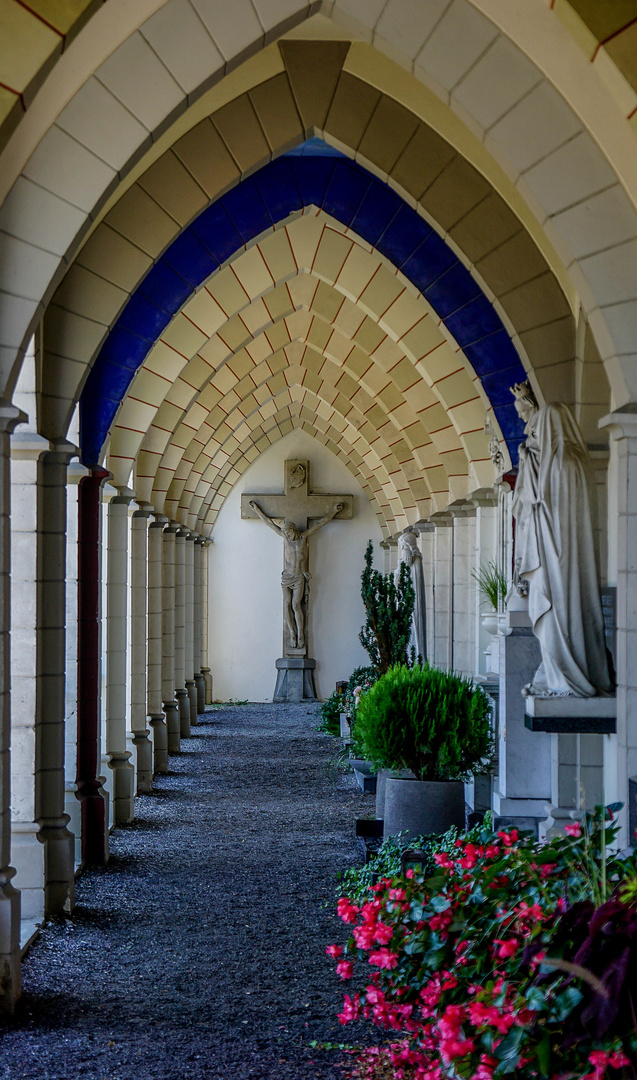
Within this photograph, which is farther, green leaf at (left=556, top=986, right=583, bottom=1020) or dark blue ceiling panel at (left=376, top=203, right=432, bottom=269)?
dark blue ceiling panel at (left=376, top=203, right=432, bottom=269)

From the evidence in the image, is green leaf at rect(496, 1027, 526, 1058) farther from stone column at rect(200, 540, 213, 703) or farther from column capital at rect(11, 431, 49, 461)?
stone column at rect(200, 540, 213, 703)

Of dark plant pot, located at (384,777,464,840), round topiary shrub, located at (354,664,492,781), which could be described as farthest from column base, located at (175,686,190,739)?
dark plant pot, located at (384,777,464,840)

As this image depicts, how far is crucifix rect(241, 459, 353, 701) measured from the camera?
60.2ft

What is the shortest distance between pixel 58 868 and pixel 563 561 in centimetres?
298

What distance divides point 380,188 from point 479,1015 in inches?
264

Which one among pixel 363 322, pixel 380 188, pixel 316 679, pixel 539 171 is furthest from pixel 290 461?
pixel 539 171

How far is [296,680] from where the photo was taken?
18.4 metres

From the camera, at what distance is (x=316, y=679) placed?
61.1 ft

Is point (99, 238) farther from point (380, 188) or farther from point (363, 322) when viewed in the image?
point (363, 322)

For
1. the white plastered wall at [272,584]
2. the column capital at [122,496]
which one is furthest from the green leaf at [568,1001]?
the white plastered wall at [272,584]

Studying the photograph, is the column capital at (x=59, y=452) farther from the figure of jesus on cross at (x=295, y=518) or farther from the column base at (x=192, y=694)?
the figure of jesus on cross at (x=295, y=518)

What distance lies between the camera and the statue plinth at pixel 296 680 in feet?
60.2

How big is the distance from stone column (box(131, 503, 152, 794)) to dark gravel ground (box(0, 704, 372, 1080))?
0.37 meters

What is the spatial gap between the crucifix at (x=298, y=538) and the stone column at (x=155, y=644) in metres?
7.59
